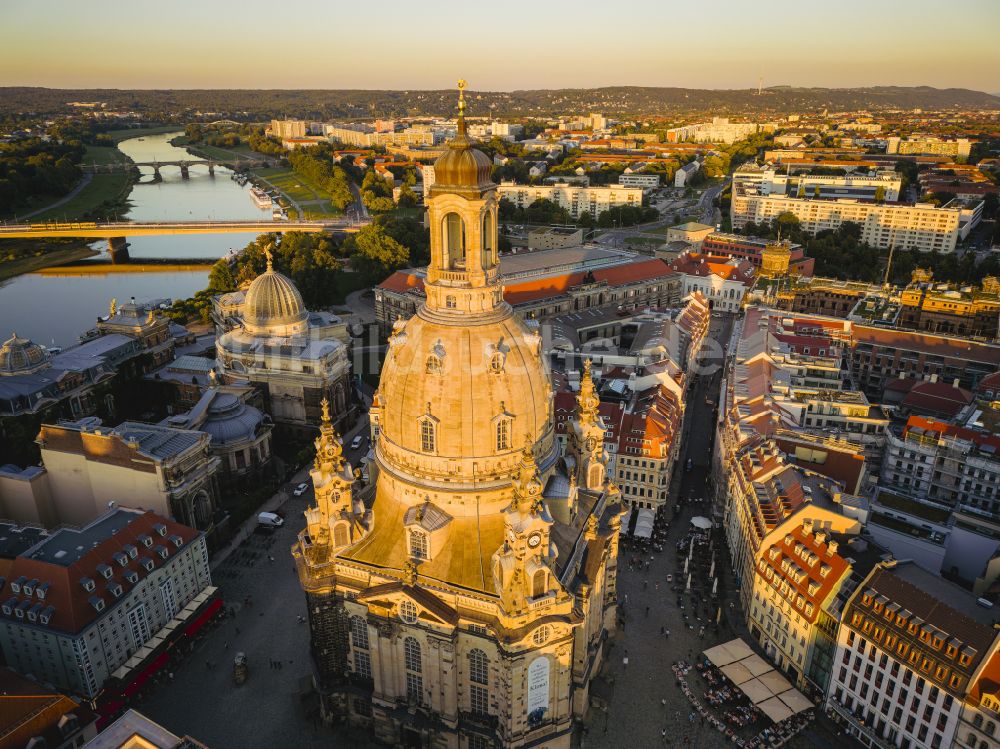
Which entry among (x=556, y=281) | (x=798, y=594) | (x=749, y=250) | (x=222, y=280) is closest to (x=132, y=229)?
(x=222, y=280)

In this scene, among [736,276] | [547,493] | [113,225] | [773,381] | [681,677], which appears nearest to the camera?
[547,493]

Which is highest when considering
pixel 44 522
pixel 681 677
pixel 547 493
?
pixel 547 493

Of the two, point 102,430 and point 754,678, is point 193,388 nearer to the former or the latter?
point 102,430

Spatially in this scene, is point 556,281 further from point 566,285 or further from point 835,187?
point 835,187

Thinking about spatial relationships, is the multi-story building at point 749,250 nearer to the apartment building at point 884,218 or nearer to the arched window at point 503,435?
the apartment building at point 884,218

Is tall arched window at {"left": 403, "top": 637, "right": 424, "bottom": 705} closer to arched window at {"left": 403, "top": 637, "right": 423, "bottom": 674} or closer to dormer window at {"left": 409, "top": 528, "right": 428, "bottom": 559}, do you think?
arched window at {"left": 403, "top": 637, "right": 423, "bottom": 674}

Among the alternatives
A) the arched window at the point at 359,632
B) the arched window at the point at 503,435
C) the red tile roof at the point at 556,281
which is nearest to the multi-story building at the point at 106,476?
the arched window at the point at 359,632

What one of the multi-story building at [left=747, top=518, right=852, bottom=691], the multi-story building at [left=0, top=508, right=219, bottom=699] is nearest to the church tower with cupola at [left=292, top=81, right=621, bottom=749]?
the multi-story building at [left=0, top=508, right=219, bottom=699]

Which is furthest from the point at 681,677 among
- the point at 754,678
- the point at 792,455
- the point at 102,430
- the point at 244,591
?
the point at 102,430
